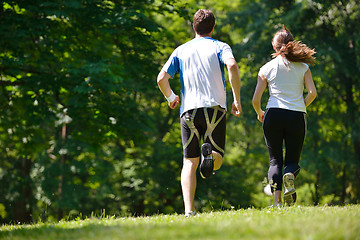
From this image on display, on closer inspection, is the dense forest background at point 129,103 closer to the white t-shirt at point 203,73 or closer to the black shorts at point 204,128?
the black shorts at point 204,128

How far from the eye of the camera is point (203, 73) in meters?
4.77

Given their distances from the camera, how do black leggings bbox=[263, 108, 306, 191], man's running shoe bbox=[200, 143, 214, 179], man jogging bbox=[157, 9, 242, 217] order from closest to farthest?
man's running shoe bbox=[200, 143, 214, 179]
man jogging bbox=[157, 9, 242, 217]
black leggings bbox=[263, 108, 306, 191]

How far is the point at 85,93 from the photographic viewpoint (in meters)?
10.7

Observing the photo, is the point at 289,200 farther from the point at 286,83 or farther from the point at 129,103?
the point at 129,103

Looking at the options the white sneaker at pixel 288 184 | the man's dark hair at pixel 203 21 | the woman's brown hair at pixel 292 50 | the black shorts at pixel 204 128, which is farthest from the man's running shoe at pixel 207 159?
the woman's brown hair at pixel 292 50

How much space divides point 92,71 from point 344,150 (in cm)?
1087

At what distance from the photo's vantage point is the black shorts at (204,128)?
4.69 m

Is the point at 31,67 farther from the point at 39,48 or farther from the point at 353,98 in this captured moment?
the point at 353,98

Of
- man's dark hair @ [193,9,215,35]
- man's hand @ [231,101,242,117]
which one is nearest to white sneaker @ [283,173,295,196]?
man's hand @ [231,101,242,117]

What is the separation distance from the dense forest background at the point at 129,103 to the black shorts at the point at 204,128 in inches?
62.7

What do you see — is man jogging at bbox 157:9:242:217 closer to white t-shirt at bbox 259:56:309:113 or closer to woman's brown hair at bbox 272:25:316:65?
white t-shirt at bbox 259:56:309:113

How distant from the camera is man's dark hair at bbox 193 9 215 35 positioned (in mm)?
4865

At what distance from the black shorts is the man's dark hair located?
92 centimetres

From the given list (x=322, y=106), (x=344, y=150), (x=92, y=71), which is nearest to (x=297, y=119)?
(x=92, y=71)
